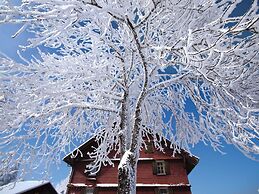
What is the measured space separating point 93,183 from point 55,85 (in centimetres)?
1339

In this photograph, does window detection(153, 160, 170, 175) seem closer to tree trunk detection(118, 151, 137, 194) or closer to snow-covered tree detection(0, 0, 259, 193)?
snow-covered tree detection(0, 0, 259, 193)

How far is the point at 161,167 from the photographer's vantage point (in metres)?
16.8

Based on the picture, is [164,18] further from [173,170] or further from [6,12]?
[173,170]

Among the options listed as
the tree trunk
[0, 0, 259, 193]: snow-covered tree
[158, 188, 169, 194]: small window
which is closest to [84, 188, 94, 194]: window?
[158, 188, 169, 194]: small window

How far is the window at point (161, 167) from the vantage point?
644 inches

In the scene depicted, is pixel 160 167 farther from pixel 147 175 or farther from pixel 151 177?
pixel 147 175

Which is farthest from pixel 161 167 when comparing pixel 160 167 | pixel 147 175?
pixel 147 175

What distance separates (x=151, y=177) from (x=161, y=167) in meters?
1.10

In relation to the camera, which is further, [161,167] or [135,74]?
[161,167]

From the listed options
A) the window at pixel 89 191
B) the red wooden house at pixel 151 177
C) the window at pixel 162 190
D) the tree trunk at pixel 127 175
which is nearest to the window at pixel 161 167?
the red wooden house at pixel 151 177

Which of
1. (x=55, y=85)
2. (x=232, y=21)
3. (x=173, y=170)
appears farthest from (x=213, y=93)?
(x=173, y=170)

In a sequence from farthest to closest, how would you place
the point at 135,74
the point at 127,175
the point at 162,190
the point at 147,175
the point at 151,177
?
the point at 147,175, the point at 151,177, the point at 162,190, the point at 135,74, the point at 127,175

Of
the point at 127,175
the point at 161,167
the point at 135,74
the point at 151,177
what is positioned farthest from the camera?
the point at 161,167

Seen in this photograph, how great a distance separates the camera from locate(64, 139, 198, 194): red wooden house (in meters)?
15.8
